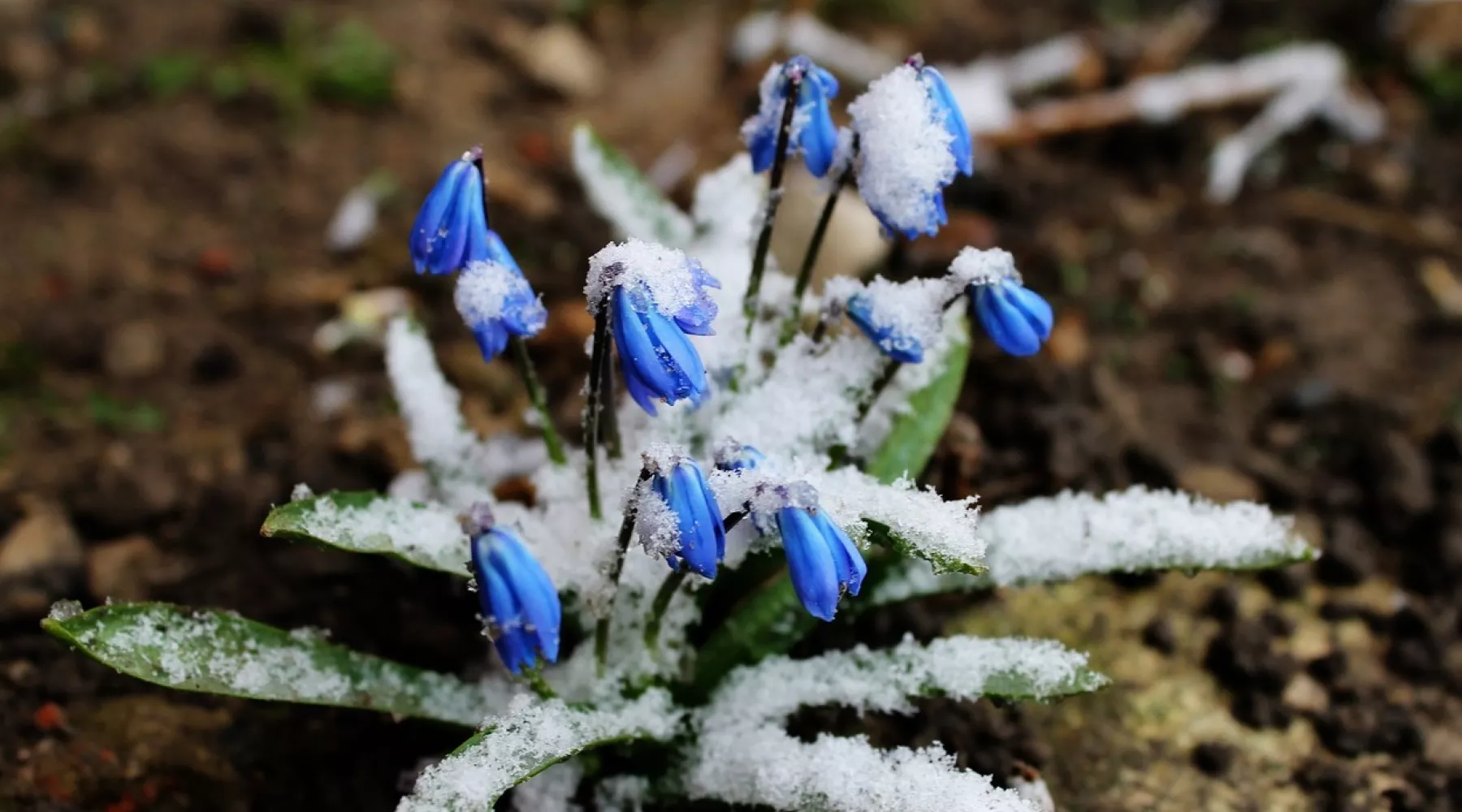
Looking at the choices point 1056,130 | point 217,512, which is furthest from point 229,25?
point 1056,130

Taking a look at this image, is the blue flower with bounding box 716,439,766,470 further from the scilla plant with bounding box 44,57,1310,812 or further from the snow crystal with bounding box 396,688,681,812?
the snow crystal with bounding box 396,688,681,812

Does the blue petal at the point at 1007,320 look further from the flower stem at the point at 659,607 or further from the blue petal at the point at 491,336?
the blue petal at the point at 491,336

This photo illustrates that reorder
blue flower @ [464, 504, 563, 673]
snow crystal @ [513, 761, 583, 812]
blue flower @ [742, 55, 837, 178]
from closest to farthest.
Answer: blue flower @ [464, 504, 563, 673] → blue flower @ [742, 55, 837, 178] → snow crystal @ [513, 761, 583, 812]

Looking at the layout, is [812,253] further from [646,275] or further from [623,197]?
[623,197]

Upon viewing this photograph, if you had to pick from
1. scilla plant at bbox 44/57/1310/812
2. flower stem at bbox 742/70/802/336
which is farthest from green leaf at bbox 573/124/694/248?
flower stem at bbox 742/70/802/336

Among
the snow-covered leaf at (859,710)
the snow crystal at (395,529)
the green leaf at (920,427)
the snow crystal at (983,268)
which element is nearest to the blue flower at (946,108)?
the snow crystal at (983,268)

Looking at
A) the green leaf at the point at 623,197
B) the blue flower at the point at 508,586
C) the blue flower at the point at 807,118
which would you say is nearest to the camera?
the blue flower at the point at 508,586

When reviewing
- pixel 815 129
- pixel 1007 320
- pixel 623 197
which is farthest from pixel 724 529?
pixel 623 197
